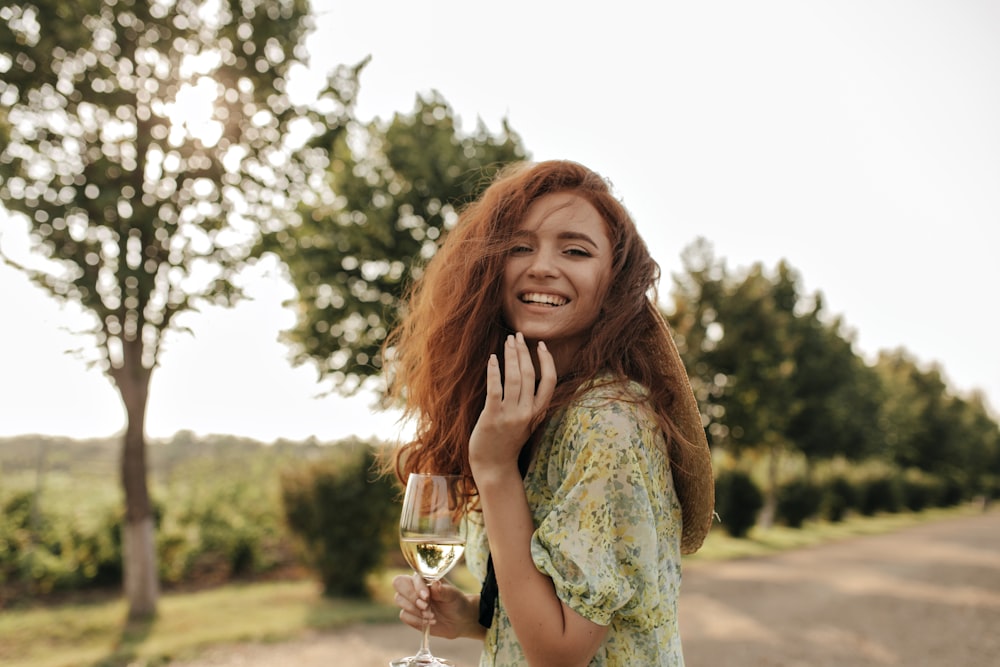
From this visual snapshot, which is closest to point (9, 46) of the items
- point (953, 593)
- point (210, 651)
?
point (210, 651)

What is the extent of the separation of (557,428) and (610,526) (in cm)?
32

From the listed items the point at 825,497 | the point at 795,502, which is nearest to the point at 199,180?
the point at 795,502

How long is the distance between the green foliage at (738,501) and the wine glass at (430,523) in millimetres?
18977

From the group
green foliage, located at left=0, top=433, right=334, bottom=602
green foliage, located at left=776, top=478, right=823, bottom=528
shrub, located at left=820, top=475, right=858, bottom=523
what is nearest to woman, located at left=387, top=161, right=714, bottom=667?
green foliage, located at left=0, top=433, right=334, bottom=602

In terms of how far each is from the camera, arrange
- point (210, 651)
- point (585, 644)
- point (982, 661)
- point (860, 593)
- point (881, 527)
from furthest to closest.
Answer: point (881, 527), point (860, 593), point (982, 661), point (210, 651), point (585, 644)

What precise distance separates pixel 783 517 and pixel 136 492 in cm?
2213

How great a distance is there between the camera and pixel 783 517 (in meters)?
26.4

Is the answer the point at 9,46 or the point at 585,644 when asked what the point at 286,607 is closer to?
the point at 9,46

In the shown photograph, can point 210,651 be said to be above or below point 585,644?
below

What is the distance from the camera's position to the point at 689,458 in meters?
1.93

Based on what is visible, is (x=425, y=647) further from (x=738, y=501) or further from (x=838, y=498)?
(x=838, y=498)

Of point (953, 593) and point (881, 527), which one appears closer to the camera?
point (953, 593)

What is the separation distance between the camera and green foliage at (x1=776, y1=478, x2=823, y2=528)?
85.7ft

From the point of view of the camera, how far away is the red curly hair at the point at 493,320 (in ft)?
6.69
